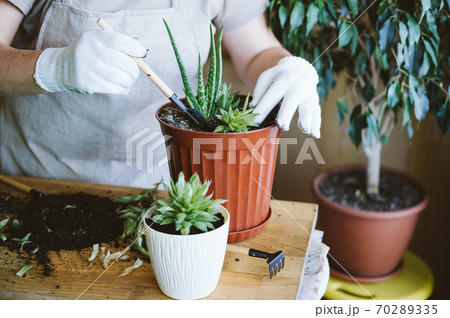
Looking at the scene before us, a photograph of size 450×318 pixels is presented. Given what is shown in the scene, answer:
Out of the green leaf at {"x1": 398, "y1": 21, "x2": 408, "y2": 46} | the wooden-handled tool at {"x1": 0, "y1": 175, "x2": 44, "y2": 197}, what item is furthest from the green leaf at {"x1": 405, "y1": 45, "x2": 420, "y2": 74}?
the wooden-handled tool at {"x1": 0, "y1": 175, "x2": 44, "y2": 197}

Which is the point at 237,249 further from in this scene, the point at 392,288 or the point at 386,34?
the point at 392,288

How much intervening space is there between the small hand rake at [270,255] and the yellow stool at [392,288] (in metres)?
0.82

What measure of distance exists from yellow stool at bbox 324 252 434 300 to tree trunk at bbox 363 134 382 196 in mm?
341

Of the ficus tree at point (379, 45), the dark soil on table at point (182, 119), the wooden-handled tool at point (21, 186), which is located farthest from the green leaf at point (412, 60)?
the wooden-handled tool at point (21, 186)

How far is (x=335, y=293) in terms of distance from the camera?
62.2 inches

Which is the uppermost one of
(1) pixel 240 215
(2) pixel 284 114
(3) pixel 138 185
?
(2) pixel 284 114

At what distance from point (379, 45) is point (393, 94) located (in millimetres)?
170

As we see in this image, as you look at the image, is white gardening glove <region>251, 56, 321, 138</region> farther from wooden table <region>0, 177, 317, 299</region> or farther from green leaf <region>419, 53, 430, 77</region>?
green leaf <region>419, 53, 430, 77</region>

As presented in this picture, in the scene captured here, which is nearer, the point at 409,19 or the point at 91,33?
the point at 91,33

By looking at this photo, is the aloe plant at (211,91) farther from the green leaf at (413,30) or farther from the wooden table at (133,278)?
the green leaf at (413,30)

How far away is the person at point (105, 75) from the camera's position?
940mm
